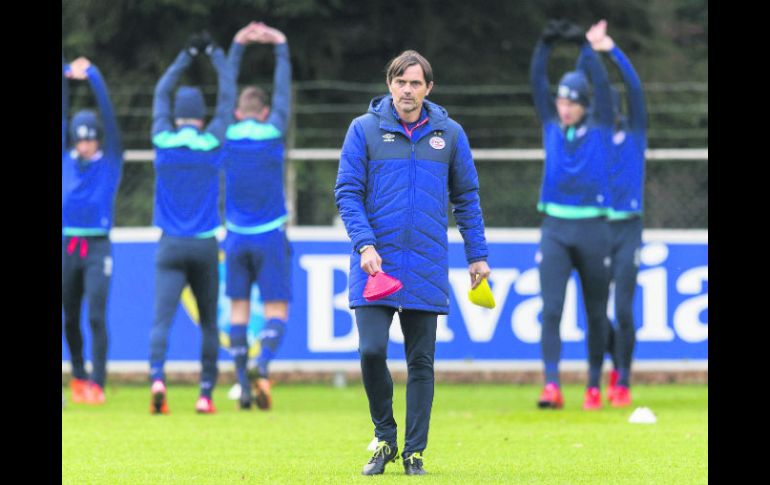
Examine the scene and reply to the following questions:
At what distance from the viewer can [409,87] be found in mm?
7902

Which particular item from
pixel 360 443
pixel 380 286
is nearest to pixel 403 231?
pixel 380 286

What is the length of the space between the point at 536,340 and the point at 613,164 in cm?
319

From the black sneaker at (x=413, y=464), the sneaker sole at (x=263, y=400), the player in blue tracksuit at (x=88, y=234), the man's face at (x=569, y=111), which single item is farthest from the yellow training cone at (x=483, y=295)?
the player in blue tracksuit at (x=88, y=234)

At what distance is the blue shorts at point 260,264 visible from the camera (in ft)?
41.2

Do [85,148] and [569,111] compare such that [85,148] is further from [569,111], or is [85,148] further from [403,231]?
[403,231]

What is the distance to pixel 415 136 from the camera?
802 centimetres

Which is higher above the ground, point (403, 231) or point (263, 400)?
point (403, 231)

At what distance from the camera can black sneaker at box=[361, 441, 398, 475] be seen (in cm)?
787

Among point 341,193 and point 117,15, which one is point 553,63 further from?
point 341,193

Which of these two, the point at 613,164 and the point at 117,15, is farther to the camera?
the point at 117,15

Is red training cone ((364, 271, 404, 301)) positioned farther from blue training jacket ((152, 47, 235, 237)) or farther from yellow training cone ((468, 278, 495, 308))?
blue training jacket ((152, 47, 235, 237))

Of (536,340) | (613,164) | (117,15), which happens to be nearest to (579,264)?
(613,164)

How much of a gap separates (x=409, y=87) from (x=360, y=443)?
2.78m
